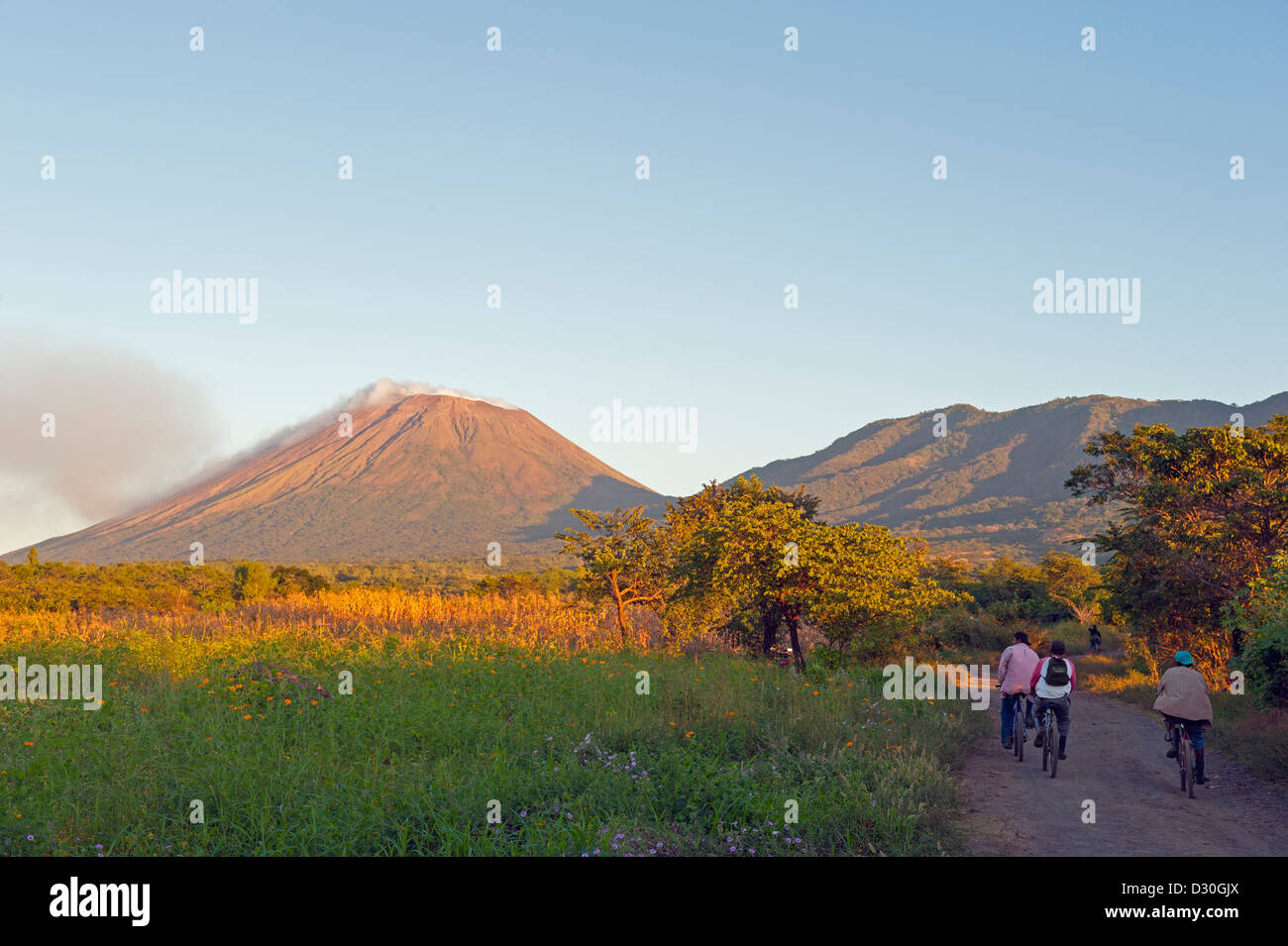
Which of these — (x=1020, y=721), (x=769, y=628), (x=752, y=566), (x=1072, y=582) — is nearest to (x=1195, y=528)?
(x=769, y=628)

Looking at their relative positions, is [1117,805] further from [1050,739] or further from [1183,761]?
[1050,739]

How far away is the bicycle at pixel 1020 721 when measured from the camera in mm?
11352

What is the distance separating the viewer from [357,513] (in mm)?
169625

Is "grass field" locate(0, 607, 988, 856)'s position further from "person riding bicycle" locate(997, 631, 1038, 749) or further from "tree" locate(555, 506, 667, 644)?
"tree" locate(555, 506, 667, 644)

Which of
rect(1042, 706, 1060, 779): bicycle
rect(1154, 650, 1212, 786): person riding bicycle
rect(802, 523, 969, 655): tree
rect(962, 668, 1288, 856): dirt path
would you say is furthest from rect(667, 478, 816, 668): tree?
rect(1154, 650, 1212, 786): person riding bicycle

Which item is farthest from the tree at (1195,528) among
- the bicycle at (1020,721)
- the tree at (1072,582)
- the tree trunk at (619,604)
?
the tree at (1072,582)

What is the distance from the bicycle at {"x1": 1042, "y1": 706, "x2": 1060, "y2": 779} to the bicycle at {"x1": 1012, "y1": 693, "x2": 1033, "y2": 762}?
1.33 feet

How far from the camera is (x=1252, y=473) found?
16891 mm

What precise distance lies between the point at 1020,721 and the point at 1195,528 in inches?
371

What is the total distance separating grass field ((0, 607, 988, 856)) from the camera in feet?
22.0

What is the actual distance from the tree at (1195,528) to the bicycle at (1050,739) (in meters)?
8.29
